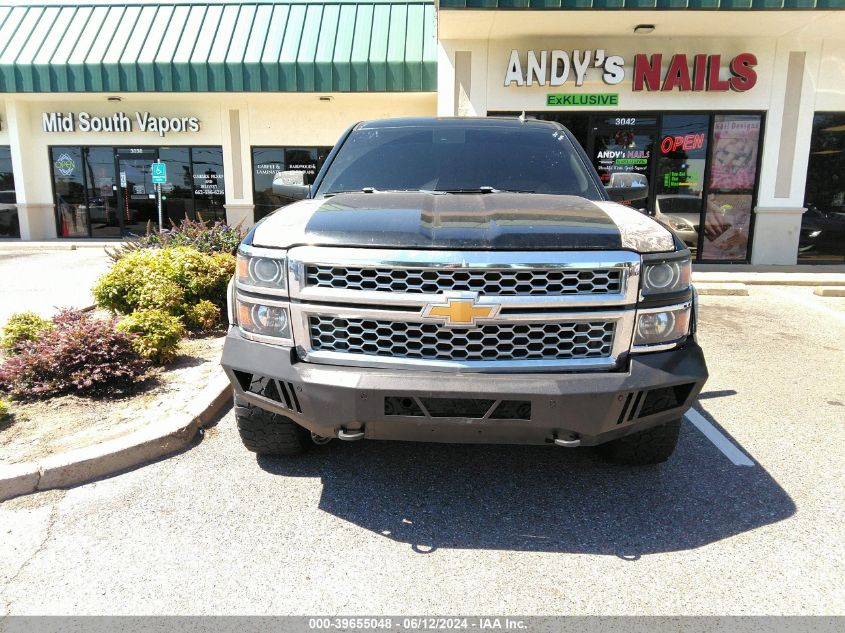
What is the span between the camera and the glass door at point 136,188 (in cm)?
1586

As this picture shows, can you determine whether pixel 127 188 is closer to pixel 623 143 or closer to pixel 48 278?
pixel 48 278

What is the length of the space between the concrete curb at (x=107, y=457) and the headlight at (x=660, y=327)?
2.74m

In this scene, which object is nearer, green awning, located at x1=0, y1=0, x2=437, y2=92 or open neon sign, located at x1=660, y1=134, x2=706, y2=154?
open neon sign, located at x1=660, y1=134, x2=706, y2=154

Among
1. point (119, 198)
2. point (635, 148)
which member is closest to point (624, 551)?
point (635, 148)

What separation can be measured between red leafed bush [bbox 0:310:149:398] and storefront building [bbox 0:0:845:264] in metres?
5.91

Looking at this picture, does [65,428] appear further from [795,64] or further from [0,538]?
[795,64]

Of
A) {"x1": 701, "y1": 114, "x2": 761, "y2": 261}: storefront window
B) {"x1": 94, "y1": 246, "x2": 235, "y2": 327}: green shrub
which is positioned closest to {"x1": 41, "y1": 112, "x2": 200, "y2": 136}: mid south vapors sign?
{"x1": 94, "y1": 246, "x2": 235, "y2": 327}: green shrub

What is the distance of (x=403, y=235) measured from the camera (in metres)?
2.66

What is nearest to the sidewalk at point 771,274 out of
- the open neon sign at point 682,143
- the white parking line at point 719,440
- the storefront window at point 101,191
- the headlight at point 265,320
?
the open neon sign at point 682,143

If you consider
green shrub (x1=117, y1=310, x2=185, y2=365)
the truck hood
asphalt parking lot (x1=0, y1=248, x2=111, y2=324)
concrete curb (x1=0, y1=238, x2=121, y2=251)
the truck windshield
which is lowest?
asphalt parking lot (x1=0, y1=248, x2=111, y2=324)

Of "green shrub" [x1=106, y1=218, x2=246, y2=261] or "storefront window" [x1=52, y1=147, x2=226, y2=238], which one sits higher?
"storefront window" [x1=52, y1=147, x2=226, y2=238]

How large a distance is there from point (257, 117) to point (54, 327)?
39.3ft

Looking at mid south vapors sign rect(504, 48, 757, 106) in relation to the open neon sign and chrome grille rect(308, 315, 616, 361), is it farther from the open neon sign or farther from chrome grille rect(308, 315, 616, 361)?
chrome grille rect(308, 315, 616, 361)

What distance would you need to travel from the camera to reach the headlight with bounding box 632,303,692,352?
2.71 meters
